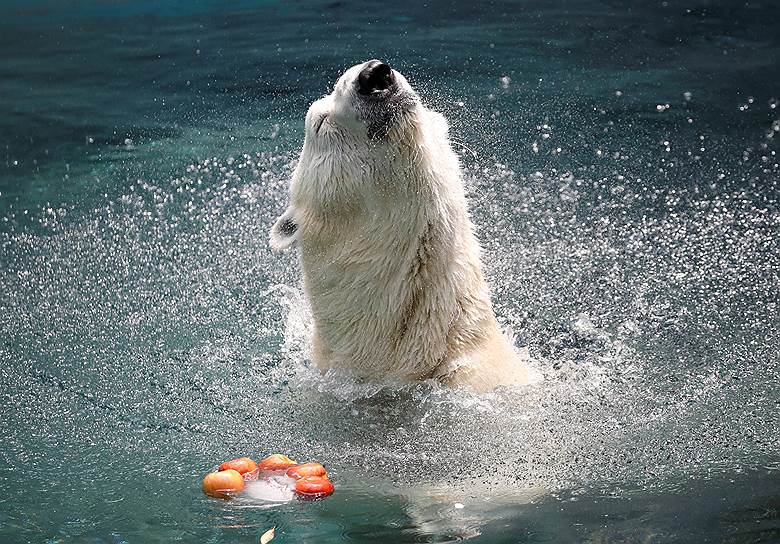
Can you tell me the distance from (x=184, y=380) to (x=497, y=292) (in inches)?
75.0

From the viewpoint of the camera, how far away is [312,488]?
343 cm

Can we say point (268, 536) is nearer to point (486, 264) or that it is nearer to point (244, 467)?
point (244, 467)

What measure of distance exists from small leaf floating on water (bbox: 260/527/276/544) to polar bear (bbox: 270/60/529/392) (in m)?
0.90

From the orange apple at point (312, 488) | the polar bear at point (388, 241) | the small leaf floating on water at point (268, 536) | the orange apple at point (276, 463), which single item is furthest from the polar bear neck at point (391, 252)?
the small leaf floating on water at point (268, 536)

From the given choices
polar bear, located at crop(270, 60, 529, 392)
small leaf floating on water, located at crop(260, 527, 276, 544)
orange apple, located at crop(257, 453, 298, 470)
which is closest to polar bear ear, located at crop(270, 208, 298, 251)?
polar bear, located at crop(270, 60, 529, 392)

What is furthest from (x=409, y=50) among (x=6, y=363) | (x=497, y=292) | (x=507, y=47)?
(x=6, y=363)

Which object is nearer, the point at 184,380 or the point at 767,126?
the point at 184,380

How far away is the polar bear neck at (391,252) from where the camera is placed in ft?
12.2

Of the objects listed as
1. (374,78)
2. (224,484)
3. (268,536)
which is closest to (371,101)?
(374,78)

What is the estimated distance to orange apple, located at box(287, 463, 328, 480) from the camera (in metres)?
3.50

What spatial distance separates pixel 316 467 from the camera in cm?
353

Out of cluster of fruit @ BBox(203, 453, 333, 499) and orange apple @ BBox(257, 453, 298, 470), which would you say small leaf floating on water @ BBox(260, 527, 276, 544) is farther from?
orange apple @ BBox(257, 453, 298, 470)

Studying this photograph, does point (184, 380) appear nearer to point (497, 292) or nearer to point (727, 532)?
point (497, 292)

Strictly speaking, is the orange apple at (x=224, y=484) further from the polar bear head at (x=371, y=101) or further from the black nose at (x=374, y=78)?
the black nose at (x=374, y=78)
